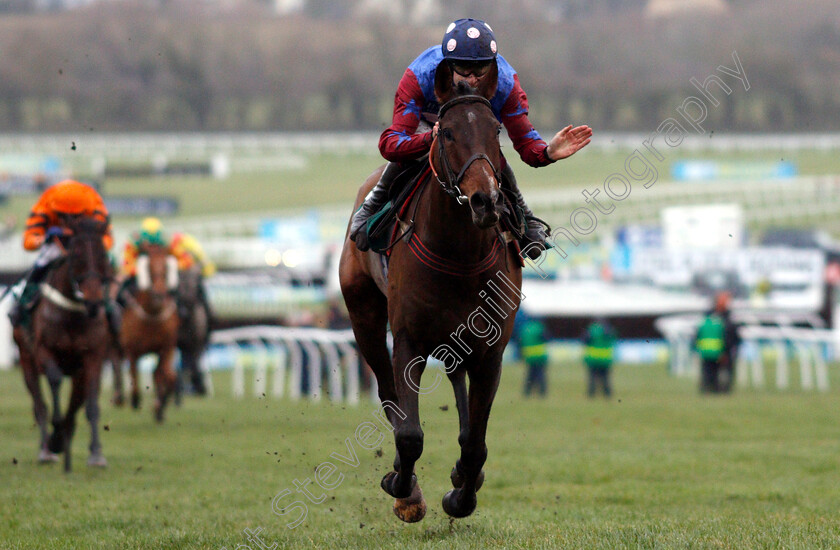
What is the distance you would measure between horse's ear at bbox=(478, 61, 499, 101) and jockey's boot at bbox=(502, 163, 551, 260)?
0.55 m

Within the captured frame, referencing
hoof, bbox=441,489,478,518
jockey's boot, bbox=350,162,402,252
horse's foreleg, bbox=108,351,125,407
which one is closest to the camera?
hoof, bbox=441,489,478,518

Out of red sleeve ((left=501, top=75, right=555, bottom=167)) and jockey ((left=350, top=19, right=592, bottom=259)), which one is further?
red sleeve ((left=501, top=75, right=555, bottom=167))

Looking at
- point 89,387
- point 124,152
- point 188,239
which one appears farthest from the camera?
point 124,152

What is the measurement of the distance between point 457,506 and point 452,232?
1351 mm

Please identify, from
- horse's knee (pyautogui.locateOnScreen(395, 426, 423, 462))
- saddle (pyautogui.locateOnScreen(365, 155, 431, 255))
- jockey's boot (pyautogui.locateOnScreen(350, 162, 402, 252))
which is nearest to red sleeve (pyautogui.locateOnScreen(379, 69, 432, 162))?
saddle (pyautogui.locateOnScreen(365, 155, 431, 255))

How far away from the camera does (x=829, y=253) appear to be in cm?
2292

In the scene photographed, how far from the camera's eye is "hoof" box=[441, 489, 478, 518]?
5.27 m

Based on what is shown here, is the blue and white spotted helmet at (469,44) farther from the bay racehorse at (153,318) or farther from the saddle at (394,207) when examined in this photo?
the bay racehorse at (153,318)

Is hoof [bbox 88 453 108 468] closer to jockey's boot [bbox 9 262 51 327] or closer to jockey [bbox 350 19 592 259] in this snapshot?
jockey's boot [bbox 9 262 51 327]

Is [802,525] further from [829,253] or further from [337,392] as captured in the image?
[829,253]

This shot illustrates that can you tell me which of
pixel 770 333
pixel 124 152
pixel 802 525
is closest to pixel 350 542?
pixel 802 525

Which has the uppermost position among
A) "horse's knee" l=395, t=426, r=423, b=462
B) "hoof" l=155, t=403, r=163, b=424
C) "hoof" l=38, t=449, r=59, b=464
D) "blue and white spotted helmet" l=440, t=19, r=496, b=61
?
"blue and white spotted helmet" l=440, t=19, r=496, b=61

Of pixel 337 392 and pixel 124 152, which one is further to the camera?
pixel 124 152

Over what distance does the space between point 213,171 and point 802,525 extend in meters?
43.1
